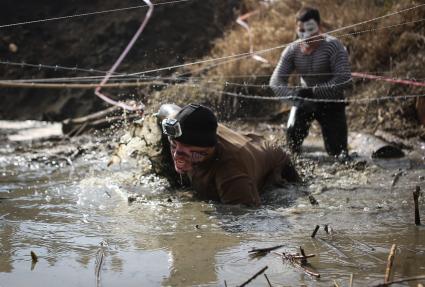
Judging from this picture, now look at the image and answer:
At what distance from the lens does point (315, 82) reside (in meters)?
7.10

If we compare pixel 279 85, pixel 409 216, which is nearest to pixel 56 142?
pixel 279 85

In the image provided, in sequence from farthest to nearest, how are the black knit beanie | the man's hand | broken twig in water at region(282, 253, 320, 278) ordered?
the man's hand → the black knit beanie → broken twig in water at region(282, 253, 320, 278)

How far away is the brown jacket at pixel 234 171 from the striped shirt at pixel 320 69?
Result: 1.84 m

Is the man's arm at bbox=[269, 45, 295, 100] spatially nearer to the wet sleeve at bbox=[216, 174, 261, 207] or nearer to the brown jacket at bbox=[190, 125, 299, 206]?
the brown jacket at bbox=[190, 125, 299, 206]

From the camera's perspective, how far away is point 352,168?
6598mm

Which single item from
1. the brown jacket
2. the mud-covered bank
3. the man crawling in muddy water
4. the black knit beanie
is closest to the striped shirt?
the brown jacket

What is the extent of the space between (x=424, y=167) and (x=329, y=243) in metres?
3.13

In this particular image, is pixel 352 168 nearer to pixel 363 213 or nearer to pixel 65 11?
pixel 363 213

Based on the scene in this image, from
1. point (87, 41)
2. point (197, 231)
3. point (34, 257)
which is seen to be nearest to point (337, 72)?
point (197, 231)

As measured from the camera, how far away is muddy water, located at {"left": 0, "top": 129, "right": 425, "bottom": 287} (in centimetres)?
340

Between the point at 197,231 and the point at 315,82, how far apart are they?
3.33m

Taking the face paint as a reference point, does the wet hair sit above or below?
above

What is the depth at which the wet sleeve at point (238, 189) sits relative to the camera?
461 centimetres

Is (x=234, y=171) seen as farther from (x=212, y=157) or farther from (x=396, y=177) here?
(x=396, y=177)
